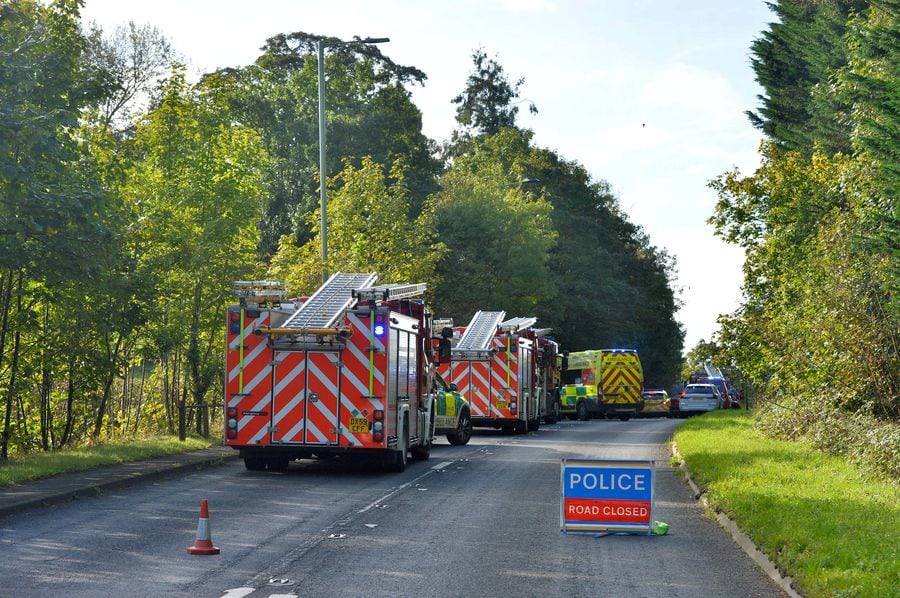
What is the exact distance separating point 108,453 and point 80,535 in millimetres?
8456

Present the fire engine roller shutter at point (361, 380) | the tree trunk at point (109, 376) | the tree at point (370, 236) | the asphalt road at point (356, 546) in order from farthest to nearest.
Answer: the tree at point (370, 236) < the tree trunk at point (109, 376) < the fire engine roller shutter at point (361, 380) < the asphalt road at point (356, 546)

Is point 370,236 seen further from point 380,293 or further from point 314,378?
point 314,378

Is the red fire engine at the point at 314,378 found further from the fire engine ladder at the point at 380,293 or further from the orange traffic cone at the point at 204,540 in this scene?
the orange traffic cone at the point at 204,540

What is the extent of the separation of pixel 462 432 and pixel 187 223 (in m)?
8.23

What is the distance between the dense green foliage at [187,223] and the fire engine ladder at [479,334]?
9.92 feet

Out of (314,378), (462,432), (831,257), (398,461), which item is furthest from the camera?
(462,432)

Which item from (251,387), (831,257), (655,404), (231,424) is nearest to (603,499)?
(251,387)

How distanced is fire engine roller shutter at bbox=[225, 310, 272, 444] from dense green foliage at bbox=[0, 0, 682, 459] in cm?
234

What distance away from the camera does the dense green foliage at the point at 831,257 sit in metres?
19.9

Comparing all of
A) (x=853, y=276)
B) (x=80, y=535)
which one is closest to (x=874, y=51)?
(x=853, y=276)

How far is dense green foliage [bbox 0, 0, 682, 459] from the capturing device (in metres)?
16.8

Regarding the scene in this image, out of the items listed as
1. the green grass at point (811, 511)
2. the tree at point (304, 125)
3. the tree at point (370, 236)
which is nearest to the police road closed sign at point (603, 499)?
the green grass at point (811, 511)

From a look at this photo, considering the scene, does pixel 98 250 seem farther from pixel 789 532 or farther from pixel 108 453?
pixel 789 532

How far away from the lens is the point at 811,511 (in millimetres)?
12656
